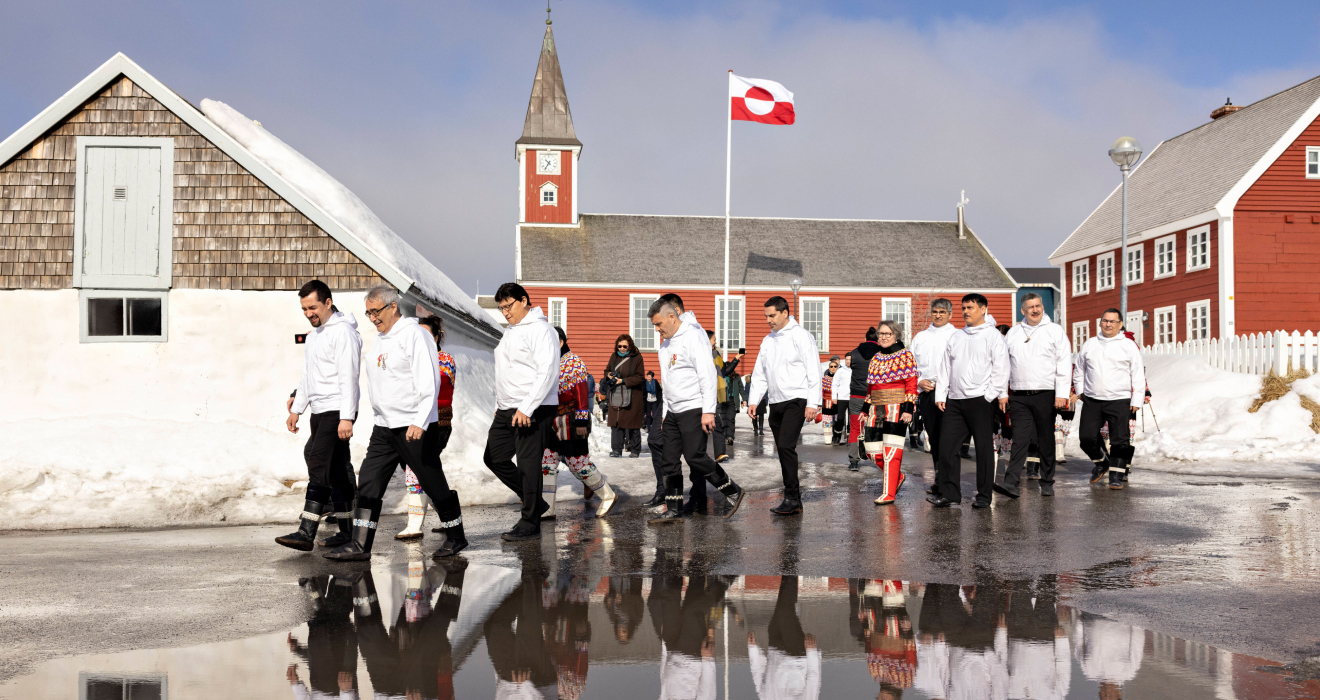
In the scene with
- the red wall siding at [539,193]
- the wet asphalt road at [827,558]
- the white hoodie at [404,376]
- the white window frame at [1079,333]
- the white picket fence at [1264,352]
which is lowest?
the wet asphalt road at [827,558]

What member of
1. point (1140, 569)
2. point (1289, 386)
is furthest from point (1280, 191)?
point (1140, 569)

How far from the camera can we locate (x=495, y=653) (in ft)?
13.5

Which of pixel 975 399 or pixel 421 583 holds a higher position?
pixel 975 399

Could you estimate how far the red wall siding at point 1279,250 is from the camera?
27.2m

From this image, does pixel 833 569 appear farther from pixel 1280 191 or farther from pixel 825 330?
pixel 825 330

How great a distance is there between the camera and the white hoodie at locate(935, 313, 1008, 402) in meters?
9.00

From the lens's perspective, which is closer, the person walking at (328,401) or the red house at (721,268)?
the person walking at (328,401)

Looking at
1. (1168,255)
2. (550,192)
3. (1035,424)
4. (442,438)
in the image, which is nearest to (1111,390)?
(1035,424)

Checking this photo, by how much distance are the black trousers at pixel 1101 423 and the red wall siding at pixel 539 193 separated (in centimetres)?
3145

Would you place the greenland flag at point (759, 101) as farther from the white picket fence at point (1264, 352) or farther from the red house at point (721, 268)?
the white picket fence at point (1264, 352)

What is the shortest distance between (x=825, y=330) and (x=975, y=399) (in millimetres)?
28863

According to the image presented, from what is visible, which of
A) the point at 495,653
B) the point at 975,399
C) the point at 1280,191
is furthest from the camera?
the point at 1280,191

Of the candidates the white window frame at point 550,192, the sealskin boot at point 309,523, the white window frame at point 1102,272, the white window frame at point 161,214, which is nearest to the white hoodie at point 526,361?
the sealskin boot at point 309,523

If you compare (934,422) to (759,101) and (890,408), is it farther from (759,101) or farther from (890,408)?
(759,101)
